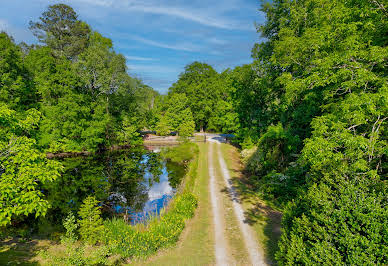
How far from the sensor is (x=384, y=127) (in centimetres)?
835

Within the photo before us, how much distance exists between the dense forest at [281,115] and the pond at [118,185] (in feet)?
6.08

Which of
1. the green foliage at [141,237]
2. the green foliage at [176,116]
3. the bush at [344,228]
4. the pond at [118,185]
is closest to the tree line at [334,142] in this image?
the bush at [344,228]

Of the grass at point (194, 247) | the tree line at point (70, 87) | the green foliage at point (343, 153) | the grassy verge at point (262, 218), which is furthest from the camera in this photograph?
the tree line at point (70, 87)

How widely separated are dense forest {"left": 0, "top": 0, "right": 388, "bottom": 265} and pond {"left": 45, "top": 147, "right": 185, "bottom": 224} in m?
1.85

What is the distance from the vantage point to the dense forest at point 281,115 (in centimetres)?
519

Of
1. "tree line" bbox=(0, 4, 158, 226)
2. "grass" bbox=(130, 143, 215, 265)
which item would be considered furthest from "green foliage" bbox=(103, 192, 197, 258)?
"tree line" bbox=(0, 4, 158, 226)

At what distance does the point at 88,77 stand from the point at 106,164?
14.4 m

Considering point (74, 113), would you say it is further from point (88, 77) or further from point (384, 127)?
point (384, 127)

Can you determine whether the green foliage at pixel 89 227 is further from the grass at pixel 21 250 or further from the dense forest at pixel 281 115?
the dense forest at pixel 281 115

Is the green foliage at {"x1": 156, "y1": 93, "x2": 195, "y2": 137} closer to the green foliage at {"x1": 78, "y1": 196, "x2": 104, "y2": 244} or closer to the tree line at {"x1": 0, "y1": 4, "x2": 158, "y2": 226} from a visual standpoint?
the tree line at {"x1": 0, "y1": 4, "x2": 158, "y2": 226}

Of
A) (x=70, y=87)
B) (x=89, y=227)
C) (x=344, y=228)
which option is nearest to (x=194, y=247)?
(x=89, y=227)

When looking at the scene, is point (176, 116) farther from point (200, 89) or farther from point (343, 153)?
point (343, 153)

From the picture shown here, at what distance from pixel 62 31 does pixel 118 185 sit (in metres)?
33.1

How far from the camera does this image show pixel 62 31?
37.4m
